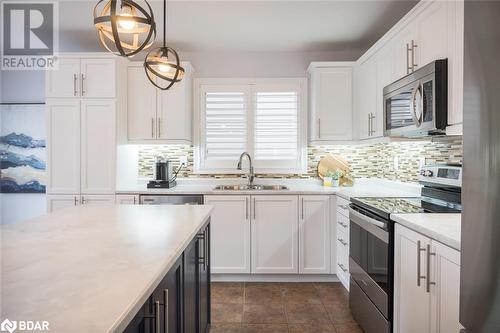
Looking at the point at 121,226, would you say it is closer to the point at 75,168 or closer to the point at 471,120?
the point at 471,120

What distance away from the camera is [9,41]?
3336mm

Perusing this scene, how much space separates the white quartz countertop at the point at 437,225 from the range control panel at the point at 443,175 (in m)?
0.30

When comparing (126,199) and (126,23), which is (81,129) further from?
(126,23)

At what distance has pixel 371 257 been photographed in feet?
6.96

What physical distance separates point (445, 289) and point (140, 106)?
3180 millimetres

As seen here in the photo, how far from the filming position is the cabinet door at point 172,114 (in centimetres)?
346

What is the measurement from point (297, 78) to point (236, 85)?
746 mm

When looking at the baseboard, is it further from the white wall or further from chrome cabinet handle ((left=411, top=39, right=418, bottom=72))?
the white wall

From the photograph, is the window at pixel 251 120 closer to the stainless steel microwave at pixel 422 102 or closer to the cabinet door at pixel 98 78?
the cabinet door at pixel 98 78

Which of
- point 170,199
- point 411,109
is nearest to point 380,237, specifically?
point 411,109

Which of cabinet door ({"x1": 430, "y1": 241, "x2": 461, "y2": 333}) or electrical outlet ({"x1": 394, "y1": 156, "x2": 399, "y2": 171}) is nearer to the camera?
cabinet door ({"x1": 430, "y1": 241, "x2": 461, "y2": 333})

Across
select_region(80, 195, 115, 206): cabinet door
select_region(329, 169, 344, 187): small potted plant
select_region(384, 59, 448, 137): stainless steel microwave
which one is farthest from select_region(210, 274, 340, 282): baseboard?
select_region(384, 59, 448, 137): stainless steel microwave

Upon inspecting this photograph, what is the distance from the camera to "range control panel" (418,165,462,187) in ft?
6.35

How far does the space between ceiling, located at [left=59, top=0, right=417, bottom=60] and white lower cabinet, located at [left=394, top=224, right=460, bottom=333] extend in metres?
2.00
